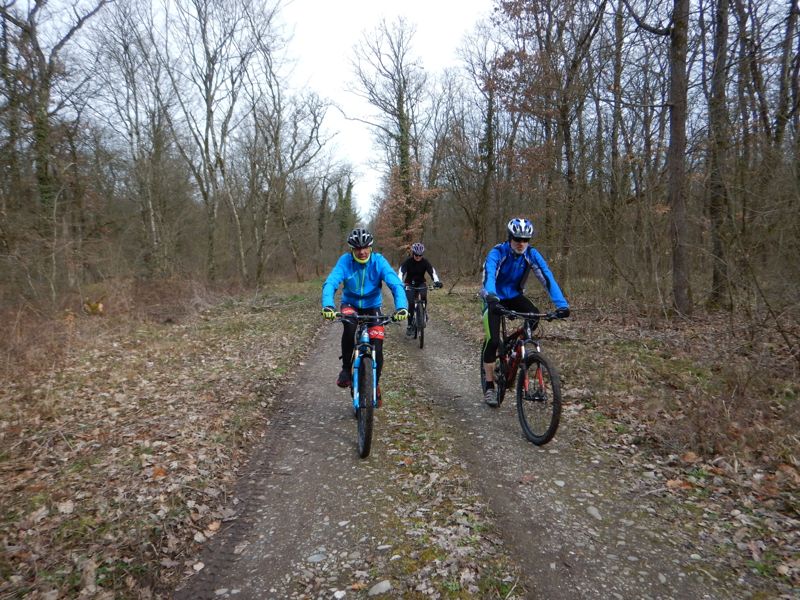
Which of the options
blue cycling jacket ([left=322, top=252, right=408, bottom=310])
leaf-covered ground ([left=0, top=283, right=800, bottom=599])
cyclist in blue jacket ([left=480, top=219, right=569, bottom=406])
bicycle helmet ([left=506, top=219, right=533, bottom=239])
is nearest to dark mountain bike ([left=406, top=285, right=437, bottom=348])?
leaf-covered ground ([left=0, top=283, right=800, bottom=599])

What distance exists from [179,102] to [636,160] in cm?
2142

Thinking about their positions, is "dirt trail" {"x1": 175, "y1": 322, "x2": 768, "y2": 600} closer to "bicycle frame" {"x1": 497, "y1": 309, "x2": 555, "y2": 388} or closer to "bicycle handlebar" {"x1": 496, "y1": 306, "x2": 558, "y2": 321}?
"bicycle frame" {"x1": 497, "y1": 309, "x2": 555, "y2": 388}

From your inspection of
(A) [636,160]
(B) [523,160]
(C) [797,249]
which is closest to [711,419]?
(C) [797,249]

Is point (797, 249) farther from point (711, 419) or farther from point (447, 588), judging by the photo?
point (447, 588)

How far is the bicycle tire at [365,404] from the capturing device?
4.44 metres

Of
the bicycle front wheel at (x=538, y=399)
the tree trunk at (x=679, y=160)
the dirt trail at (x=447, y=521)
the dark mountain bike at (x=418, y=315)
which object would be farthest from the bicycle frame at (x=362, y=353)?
the tree trunk at (x=679, y=160)

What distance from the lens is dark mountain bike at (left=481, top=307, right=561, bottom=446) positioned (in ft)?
14.6

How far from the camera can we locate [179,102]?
21.5 meters

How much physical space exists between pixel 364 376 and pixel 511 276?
7.51 ft

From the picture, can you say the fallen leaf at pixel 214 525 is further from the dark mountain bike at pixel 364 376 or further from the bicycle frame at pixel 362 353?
the bicycle frame at pixel 362 353

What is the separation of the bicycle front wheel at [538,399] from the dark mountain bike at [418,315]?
4588 mm

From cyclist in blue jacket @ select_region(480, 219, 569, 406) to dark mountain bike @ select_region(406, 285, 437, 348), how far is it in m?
3.89

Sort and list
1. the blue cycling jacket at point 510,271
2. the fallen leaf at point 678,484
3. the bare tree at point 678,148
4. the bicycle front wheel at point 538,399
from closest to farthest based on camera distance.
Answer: the fallen leaf at point 678,484 < the bicycle front wheel at point 538,399 < the blue cycling jacket at point 510,271 < the bare tree at point 678,148

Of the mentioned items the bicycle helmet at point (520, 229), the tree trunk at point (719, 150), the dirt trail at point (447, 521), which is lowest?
the dirt trail at point (447, 521)
